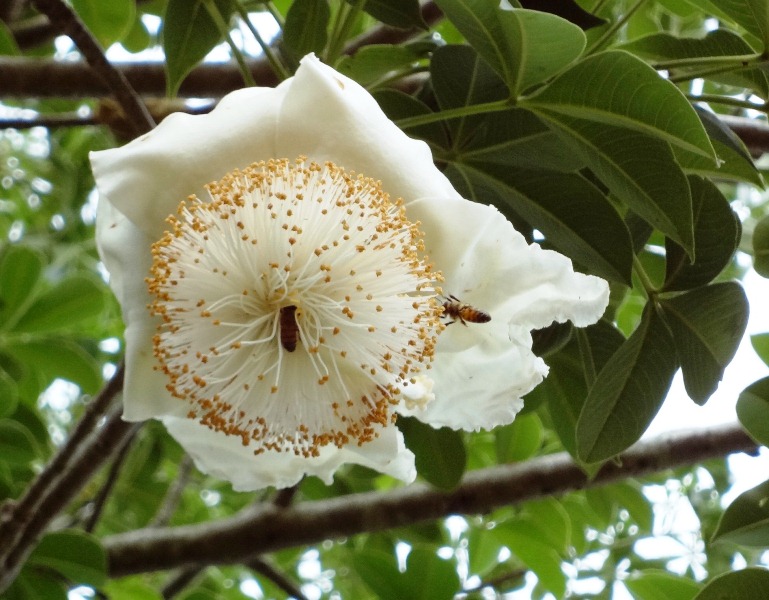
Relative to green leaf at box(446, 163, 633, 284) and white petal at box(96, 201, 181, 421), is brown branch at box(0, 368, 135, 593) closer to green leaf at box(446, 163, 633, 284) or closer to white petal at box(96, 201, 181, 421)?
white petal at box(96, 201, 181, 421)

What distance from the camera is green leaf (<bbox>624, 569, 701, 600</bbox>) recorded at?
3.38ft

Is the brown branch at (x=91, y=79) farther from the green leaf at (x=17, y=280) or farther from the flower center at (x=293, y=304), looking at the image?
the flower center at (x=293, y=304)

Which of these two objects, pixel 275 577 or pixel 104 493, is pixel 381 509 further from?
pixel 104 493

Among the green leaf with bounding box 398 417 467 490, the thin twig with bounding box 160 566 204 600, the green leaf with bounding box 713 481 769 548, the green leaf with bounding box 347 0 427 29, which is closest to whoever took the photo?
the green leaf with bounding box 713 481 769 548

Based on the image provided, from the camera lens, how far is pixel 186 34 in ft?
3.31

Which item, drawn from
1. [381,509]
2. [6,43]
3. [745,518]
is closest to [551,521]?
[381,509]

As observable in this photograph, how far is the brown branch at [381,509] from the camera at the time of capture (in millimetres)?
1333

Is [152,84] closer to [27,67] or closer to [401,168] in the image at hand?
[27,67]

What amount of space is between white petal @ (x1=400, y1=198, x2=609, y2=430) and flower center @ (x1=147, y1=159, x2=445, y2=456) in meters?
0.03

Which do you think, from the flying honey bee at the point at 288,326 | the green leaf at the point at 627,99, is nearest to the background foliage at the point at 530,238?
the green leaf at the point at 627,99

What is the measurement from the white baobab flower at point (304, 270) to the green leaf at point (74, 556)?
36 cm

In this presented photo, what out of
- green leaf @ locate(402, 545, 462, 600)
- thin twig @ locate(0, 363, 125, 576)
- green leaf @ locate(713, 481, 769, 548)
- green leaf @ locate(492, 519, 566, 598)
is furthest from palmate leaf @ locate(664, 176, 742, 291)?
thin twig @ locate(0, 363, 125, 576)

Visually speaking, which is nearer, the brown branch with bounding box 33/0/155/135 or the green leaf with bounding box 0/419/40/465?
the brown branch with bounding box 33/0/155/135

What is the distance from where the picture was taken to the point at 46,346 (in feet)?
4.46
